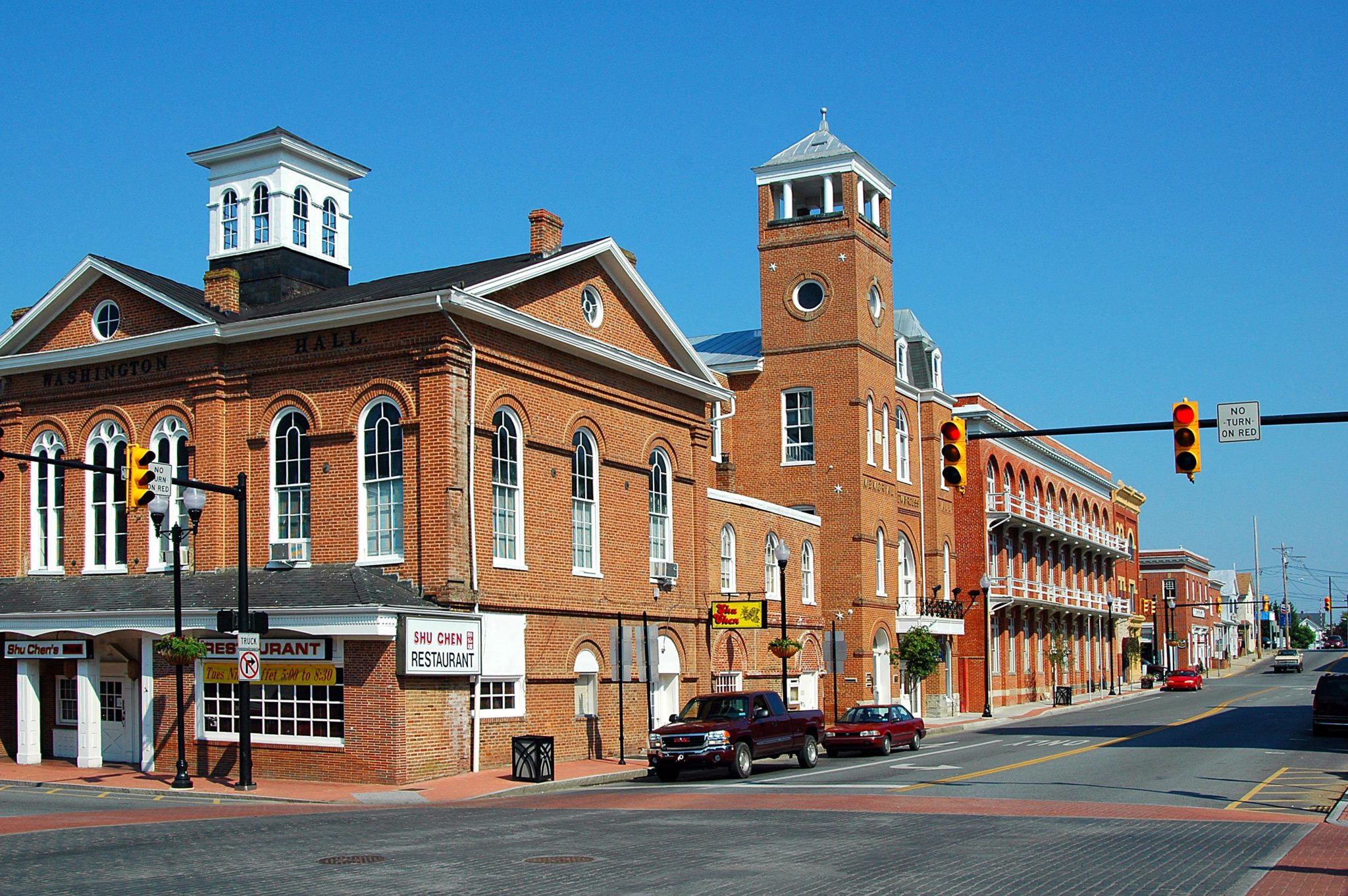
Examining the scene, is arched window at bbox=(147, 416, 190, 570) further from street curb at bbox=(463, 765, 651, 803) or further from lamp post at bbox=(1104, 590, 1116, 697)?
lamp post at bbox=(1104, 590, 1116, 697)

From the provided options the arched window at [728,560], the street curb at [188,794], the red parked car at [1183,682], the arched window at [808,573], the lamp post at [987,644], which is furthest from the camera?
the red parked car at [1183,682]

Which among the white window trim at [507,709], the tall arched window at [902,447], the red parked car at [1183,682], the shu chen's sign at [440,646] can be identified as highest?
the tall arched window at [902,447]

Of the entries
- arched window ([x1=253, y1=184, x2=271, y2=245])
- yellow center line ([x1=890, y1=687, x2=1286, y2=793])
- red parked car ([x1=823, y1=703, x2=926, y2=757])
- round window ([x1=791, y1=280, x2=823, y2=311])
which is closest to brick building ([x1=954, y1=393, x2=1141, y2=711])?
yellow center line ([x1=890, y1=687, x2=1286, y2=793])

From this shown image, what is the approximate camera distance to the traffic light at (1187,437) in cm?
2078

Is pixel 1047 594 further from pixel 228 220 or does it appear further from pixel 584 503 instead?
pixel 228 220

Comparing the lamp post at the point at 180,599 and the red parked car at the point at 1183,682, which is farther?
the red parked car at the point at 1183,682

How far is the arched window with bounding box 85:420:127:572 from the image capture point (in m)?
32.2

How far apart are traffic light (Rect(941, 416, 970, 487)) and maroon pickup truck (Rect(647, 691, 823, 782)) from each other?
7.62 metres

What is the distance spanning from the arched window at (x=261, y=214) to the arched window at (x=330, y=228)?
5.45ft

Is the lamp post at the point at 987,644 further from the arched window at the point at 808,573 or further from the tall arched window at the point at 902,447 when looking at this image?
the arched window at the point at 808,573

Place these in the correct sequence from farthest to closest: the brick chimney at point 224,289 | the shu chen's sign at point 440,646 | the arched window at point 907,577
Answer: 1. the arched window at point 907,577
2. the brick chimney at point 224,289
3. the shu chen's sign at point 440,646

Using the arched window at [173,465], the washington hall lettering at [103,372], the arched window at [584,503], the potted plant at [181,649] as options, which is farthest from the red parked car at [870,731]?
the washington hall lettering at [103,372]

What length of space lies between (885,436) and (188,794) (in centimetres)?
3146

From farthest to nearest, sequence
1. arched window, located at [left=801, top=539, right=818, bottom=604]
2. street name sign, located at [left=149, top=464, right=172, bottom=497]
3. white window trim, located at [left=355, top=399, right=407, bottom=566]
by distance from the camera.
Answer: arched window, located at [left=801, top=539, right=818, bottom=604] < white window trim, located at [left=355, top=399, right=407, bottom=566] < street name sign, located at [left=149, top=464, right=172, bottom=497]
